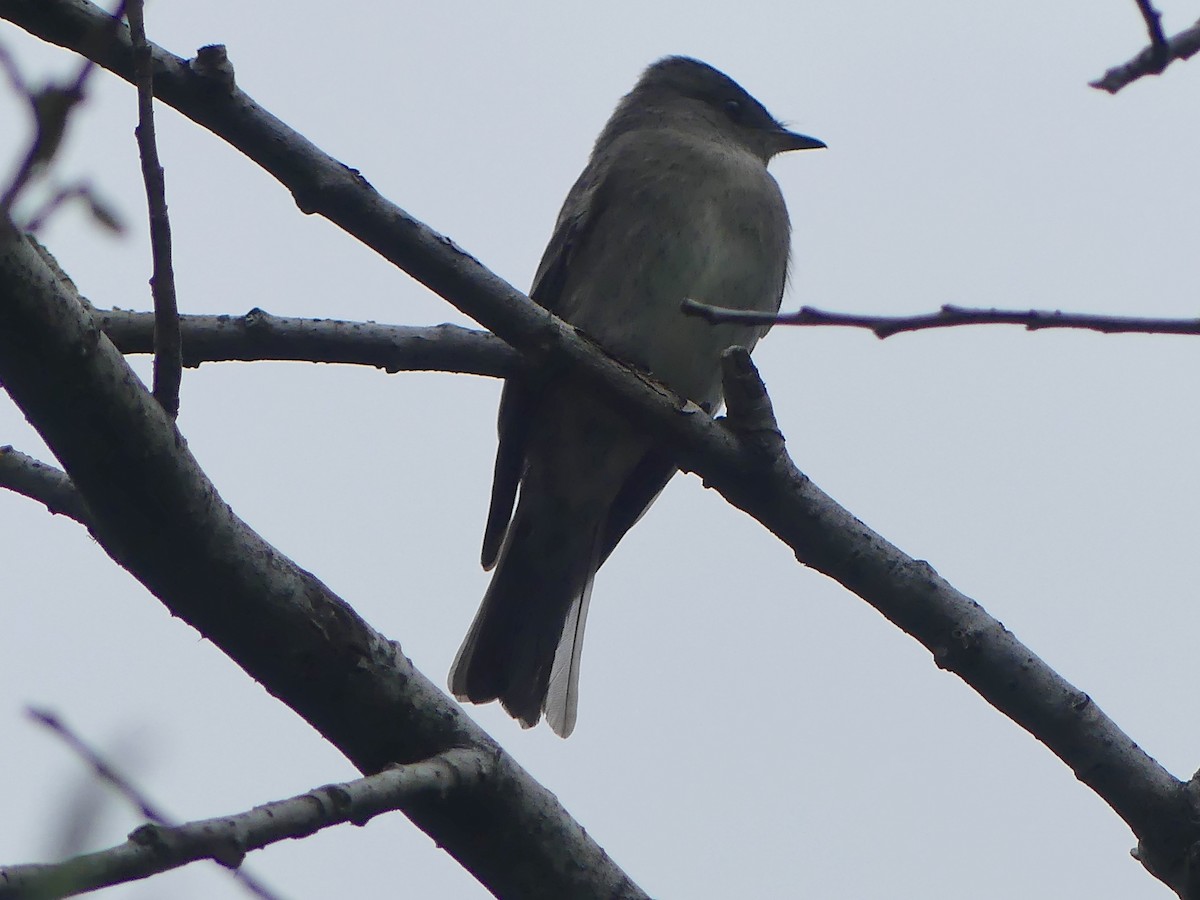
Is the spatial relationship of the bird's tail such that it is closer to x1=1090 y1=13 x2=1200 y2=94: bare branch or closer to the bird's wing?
the bird's wing

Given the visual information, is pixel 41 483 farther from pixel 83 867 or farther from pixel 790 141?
pixel 790 141

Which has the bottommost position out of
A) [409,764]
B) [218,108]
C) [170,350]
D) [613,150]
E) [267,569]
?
[409,764]

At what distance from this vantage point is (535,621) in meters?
6.05

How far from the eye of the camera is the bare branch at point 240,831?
1590mm

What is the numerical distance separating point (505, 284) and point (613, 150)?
3.34 meters

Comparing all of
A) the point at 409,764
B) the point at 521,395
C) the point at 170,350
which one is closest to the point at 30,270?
the point at 170,350

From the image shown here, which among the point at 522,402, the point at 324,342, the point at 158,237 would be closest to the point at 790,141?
the point at 522,402

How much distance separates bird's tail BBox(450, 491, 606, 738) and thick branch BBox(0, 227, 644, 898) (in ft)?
9.27

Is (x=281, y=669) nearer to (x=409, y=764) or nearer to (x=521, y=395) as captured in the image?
(x=409, y=764)

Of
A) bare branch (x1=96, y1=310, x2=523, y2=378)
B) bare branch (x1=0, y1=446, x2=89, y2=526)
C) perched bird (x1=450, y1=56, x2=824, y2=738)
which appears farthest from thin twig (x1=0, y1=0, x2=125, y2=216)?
perched bird (x1=450, y1=56, x2=824, y2=738)

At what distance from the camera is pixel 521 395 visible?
5.78 m

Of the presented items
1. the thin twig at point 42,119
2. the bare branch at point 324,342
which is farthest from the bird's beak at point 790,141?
the thin twig at point 42,119

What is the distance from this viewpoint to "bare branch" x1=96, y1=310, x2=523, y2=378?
3.58 m

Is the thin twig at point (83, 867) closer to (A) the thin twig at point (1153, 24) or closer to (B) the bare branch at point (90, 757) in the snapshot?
(B) the bare branch at point (90, 757)
